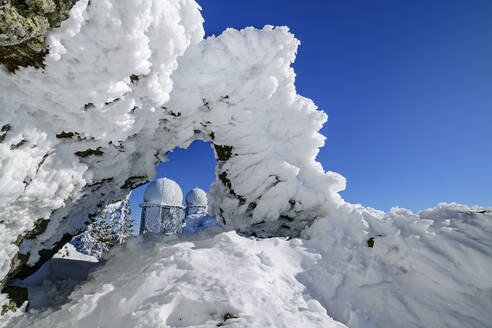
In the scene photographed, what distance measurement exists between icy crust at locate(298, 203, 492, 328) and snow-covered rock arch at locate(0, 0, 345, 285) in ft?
7.42

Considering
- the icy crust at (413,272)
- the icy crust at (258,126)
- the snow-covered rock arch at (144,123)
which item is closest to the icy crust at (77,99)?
the snow-covered rock arch at (144,123)

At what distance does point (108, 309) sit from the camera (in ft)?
12.4

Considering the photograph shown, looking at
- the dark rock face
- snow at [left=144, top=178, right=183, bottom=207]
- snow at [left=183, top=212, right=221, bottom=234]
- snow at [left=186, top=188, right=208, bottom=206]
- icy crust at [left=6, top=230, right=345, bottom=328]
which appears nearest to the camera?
the dark rock face

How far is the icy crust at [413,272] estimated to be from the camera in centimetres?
398

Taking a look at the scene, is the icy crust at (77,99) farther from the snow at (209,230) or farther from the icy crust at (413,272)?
the icy crust at (413,272)

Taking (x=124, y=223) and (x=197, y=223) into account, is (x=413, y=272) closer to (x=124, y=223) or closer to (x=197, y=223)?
(x=197, y=223)

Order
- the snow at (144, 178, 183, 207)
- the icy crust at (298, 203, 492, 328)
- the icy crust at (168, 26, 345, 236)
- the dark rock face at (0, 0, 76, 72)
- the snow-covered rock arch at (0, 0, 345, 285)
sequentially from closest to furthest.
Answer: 1. the dark rock face at (0, 0, 76, 72)
2. the snow-covered rock arch at (0, 0, 345, 285)
3. the icy crust at (298, 203, 492, 328)
4. the icy crust at (168, 26, 345, 236)
5. the snow at (144, 178, 183, 207)

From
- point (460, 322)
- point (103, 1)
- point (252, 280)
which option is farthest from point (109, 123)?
point (460, 322)

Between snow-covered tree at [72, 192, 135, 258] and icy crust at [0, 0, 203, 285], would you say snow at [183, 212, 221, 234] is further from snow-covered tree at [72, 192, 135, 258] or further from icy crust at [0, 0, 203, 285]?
icy crust at [0, 0, 203, 285]

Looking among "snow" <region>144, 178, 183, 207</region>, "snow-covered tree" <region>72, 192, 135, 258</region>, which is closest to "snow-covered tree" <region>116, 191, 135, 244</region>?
"snow-covered tree" <region>72, 192, 135, 258</region>

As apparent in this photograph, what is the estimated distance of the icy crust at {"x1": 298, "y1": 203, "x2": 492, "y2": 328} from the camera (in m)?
3.98

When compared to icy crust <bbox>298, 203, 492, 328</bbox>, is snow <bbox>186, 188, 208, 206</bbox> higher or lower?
higher

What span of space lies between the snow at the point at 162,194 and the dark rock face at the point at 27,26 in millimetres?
21594

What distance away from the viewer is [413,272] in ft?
15.3
